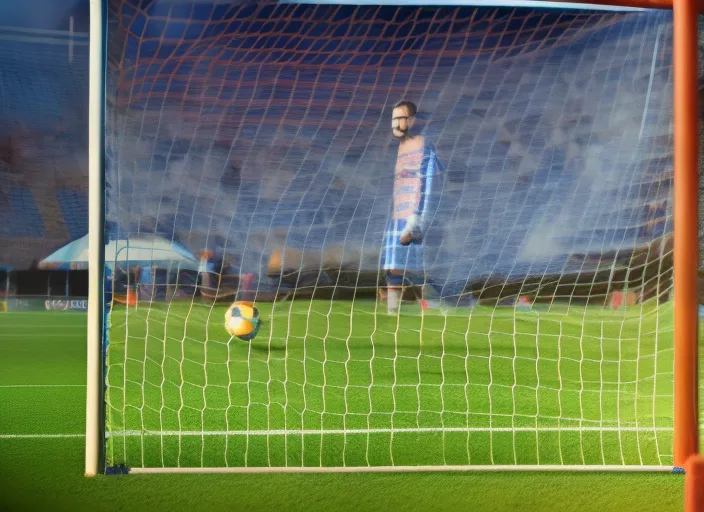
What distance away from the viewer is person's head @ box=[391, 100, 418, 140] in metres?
3.33

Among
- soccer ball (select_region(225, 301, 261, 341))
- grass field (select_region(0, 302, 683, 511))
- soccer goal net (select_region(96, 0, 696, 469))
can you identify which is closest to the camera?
grass field (select_region(0, 302, 683, 511))

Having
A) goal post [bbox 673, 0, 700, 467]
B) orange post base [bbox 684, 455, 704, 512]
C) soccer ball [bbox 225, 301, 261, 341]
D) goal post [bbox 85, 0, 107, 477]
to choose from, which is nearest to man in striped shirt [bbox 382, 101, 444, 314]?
soccer ball [bbox 225, 301, 261, 341]

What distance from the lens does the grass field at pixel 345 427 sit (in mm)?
2430

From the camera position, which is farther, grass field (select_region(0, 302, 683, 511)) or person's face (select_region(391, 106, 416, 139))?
person's face (select_region(391, 106, 416, 139))

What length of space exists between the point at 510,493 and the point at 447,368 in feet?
7.71

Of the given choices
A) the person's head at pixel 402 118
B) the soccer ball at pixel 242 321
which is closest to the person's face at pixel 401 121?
the person's head at pixel 402 118

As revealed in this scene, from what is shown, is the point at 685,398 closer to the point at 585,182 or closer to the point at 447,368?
the point at 447,368

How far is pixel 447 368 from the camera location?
15.8ft

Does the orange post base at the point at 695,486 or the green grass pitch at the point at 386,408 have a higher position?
the orange post base at the point at 695,486

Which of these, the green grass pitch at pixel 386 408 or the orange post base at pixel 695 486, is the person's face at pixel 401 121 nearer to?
the green grass pitch at pixel 386 408

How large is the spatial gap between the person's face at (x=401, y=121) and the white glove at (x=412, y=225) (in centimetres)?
47

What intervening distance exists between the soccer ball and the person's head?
1.80m

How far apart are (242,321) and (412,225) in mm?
1500

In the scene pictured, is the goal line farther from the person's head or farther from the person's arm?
the person's head
